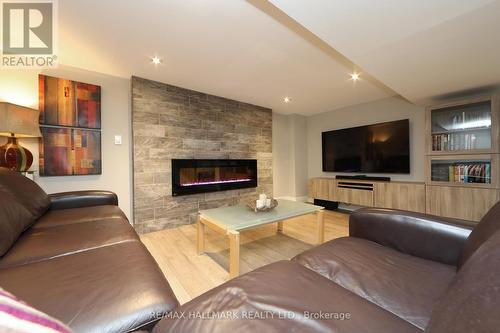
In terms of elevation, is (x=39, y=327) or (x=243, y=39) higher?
(x=243, y=39)

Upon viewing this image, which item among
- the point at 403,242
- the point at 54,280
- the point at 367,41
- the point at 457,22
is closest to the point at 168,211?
the point at 54,280

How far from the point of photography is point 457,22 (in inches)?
50.1

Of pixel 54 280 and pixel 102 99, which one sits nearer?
pixel 54 280

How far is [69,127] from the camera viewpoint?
2.33 m

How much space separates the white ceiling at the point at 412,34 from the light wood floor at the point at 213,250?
6.25 feet

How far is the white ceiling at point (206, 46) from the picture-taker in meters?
1.50

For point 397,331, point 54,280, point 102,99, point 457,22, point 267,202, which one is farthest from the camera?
point 102,99

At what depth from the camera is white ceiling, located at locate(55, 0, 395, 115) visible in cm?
150

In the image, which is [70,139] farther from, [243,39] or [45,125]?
[243,39]

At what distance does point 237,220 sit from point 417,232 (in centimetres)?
A: 120

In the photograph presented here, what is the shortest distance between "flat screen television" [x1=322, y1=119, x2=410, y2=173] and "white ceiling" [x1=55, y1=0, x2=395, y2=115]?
767 millimetres

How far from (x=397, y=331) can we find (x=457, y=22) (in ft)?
5.90

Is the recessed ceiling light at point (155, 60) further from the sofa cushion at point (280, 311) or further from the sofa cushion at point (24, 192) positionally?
the sofa cushion at point (280, 311)

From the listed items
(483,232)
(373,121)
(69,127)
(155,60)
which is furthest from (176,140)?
(373,121)
